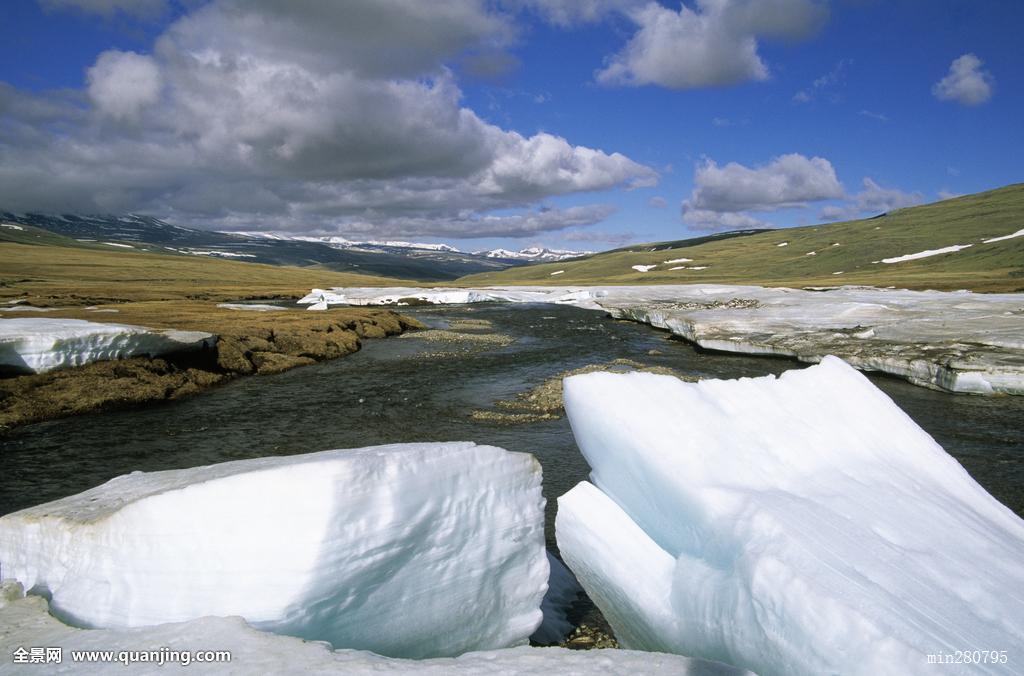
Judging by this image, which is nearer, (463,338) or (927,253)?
(463,338)

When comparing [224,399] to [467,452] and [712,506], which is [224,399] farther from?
[712,506]

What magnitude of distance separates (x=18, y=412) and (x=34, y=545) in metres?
15.5

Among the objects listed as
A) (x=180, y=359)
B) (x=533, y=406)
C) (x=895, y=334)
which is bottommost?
(x=533, y=406)

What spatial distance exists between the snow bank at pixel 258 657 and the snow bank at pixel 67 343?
1809 centimetres

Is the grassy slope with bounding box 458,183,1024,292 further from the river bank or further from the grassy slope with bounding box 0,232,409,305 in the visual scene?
the river bank

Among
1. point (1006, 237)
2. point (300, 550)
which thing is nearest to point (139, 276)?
point (300, 550)

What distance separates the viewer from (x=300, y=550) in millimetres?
4758

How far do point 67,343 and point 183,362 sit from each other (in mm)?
4309

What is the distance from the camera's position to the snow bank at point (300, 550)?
477 cm

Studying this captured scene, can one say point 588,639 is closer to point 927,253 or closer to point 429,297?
point 429,297

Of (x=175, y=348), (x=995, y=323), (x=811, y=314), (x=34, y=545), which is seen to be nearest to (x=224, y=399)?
(x=175, y=348)

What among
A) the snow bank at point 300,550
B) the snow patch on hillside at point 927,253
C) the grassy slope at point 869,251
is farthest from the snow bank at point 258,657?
the snow patch on hillside at point 927,253

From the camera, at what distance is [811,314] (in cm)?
3372

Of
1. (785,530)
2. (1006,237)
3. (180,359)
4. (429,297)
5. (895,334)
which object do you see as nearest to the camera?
(785,530)
